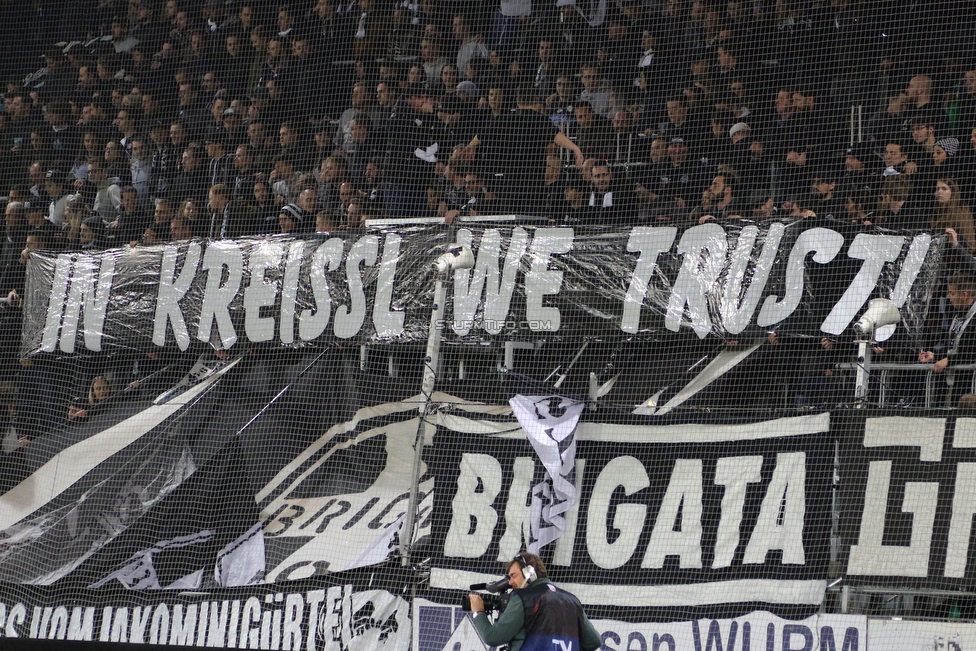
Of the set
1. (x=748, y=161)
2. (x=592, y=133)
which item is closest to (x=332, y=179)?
(x=592, y=133)

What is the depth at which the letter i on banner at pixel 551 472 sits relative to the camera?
7688mm

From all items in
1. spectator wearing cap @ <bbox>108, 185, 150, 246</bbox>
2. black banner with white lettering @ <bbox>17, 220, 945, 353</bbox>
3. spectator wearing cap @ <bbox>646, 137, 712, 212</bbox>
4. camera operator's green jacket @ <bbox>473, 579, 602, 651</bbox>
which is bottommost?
camera operator's green jacket @ <bbox>473, 579, 602, 651</bbox>

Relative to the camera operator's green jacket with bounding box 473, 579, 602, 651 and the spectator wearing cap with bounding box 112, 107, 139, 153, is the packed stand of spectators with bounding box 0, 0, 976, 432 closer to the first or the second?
the spectator wearing cap with bounding box 112, 107, 139, 153

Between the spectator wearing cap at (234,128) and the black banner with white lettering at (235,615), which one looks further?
the spectator wearing cap at (234,128)

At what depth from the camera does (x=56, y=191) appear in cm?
1078

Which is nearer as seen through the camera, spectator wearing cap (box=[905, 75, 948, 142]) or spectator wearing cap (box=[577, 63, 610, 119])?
spectator wearing cap (box=[905, 75, 948, 142])

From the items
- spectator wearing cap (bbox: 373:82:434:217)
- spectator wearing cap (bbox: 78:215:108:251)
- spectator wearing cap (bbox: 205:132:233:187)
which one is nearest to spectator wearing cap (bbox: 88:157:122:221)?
spectator wearing cap (bbox: 78:215:108:251)

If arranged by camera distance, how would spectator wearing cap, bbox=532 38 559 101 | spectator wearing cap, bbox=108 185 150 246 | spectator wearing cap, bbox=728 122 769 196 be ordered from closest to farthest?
spectator wearing cap, bbox=728 122 769 196, spectator wearing cap, bbox=532 38 559 101, spectator wearing cap, bbox=108 185 150 246

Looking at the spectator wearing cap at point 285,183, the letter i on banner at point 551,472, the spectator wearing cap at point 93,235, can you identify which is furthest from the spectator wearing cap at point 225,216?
the letter i on banner at point 551,472

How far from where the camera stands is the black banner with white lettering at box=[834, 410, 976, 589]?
699 centimetres

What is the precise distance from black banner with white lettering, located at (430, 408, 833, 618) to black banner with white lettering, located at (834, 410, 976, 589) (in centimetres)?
17

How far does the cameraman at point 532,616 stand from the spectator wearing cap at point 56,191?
20.8 feet

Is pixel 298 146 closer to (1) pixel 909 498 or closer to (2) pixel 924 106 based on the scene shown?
(2) pixel 924 106

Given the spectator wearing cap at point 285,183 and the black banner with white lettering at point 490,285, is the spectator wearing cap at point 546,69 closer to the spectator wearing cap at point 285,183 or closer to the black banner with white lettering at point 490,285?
the black banner with white lettering at point 490,285
